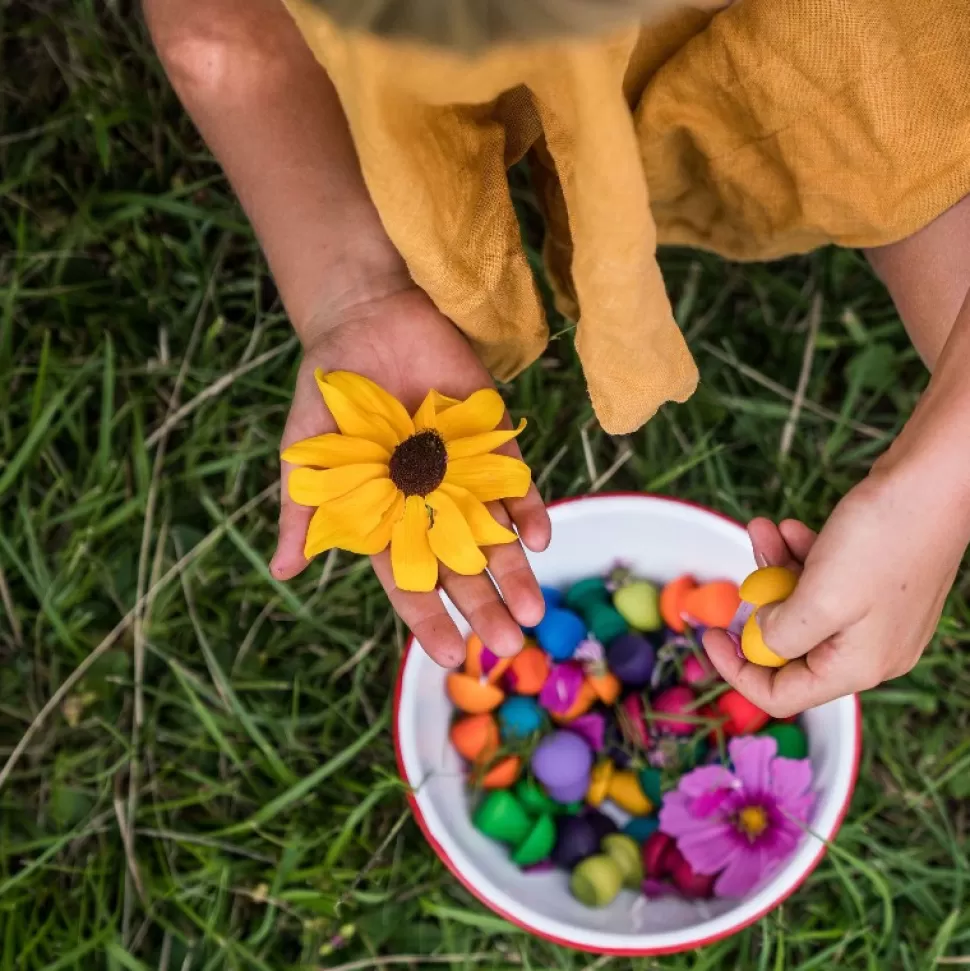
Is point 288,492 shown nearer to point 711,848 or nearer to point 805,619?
point 805,619

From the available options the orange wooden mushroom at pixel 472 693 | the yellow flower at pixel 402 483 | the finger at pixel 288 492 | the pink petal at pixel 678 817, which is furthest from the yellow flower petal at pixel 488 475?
the pink petal at pixel 678 817

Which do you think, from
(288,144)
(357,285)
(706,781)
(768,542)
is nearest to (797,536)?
(768,542)

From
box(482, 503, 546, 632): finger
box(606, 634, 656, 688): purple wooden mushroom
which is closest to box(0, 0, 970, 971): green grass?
box(606, 634, 656, 688): purple wooden mushroom

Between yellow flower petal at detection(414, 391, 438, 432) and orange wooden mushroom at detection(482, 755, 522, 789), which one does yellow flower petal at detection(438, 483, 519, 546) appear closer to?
yellow flower petal at detection(414, 391, 438, 432)

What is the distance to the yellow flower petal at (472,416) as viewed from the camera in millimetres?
771

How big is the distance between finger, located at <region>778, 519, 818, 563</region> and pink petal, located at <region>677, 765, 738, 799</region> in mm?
254

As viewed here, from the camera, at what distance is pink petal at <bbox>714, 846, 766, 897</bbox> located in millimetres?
895

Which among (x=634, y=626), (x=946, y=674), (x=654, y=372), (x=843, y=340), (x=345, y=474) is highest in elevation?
(x=654, y=372)

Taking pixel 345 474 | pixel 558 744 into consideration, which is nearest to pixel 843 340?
pixel 558 744

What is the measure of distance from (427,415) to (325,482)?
0.31 ft

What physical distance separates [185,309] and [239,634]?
1.21 feet

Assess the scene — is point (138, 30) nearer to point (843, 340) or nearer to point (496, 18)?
point (843, 340)

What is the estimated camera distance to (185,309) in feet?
3.78

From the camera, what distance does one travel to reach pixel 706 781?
36.3 inches
